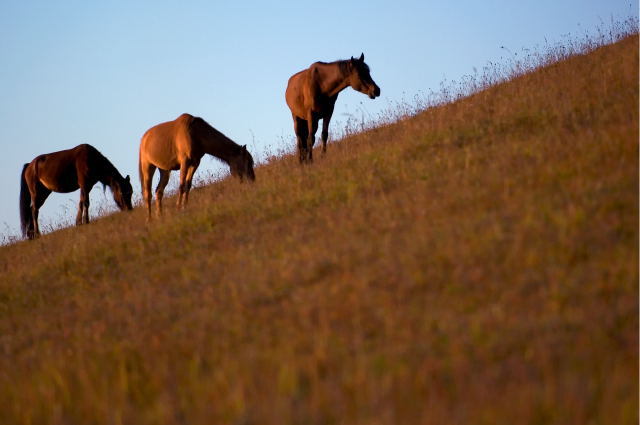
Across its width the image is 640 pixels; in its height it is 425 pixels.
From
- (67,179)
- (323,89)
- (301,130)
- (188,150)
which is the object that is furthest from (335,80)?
(67,179)

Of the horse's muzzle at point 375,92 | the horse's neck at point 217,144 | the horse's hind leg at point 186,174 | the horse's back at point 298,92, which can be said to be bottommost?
Answer: the horse's hind leg at point 186,174

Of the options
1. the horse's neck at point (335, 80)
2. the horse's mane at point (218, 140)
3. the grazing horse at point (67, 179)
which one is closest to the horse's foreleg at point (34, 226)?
the grazing horse at point (67, 179)

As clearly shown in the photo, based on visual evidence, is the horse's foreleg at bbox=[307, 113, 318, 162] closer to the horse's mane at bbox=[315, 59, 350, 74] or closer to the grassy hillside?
the horse's mane at bbox=[315, 59, 350, 74]

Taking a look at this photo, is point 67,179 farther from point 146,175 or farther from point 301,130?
point 301,130

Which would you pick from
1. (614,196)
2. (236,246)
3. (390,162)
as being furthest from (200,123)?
(614,196)

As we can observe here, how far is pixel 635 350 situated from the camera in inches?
151

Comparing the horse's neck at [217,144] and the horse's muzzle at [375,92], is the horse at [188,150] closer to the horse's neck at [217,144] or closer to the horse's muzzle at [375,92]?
the horse's neck at [217,144]

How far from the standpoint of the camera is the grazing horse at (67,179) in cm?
1769

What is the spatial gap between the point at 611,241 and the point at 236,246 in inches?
166

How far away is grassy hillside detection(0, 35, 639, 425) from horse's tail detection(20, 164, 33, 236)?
935 centimetres

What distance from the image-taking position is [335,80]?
14.4 metres

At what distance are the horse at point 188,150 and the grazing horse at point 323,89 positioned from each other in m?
1.39

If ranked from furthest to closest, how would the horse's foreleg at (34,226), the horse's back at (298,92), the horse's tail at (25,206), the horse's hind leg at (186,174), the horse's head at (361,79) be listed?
the horse's tail at (25,206)
the horse's foreleg at (34,226)
the horse's back at (298,92)
the horse's head at (361,79)
the horse's hind leg at (186,174)

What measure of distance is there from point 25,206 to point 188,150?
7.69 metres
